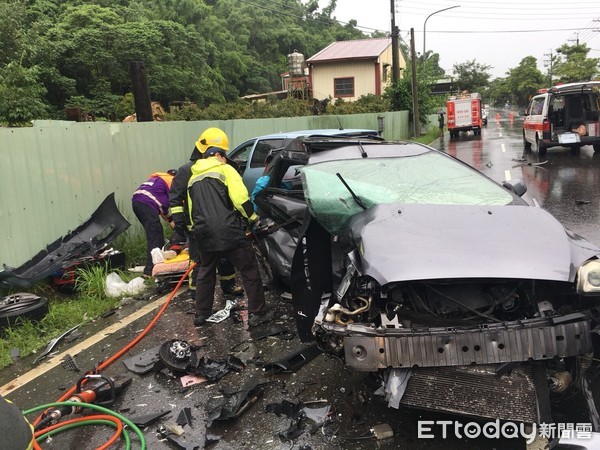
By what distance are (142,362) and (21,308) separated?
1.69 m

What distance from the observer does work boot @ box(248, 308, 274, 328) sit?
4.49m

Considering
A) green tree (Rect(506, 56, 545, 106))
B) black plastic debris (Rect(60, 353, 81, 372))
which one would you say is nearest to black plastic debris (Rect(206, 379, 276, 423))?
black plastic debris (Rect(60, 353, 81, 372))

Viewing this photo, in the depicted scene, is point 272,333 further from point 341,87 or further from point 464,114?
point 341,87

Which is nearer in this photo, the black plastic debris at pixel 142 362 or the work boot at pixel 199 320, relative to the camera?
the black plastic debris at pixel 142 362

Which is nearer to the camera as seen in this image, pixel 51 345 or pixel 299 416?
pixel 299 416

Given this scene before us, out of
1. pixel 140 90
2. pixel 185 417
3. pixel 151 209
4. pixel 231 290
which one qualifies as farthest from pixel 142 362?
pixel 140 90

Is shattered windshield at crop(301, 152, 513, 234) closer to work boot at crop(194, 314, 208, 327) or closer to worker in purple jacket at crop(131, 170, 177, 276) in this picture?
work boot at crop(194, 314, 208, 327)

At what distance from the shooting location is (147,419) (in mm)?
3080

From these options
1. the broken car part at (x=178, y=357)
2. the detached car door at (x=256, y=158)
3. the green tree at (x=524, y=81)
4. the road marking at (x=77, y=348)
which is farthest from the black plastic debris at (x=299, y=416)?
the green tree at (x=524, y=81)

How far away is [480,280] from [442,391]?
604mm

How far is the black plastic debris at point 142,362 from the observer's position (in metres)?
3.76

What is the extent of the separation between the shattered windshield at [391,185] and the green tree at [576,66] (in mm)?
61595

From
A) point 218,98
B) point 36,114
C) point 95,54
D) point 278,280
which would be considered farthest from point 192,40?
point 278,280

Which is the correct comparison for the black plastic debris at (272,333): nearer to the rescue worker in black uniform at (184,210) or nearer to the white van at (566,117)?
the rescue worker in black uniform at (184,210)
